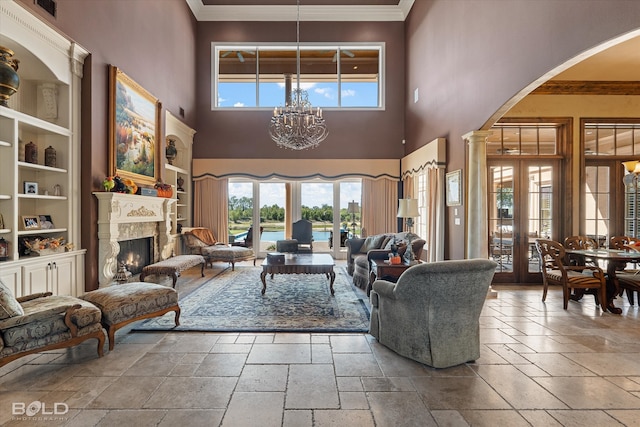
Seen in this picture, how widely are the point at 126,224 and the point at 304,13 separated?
6.71 meters

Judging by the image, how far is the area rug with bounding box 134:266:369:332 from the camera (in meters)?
3.73

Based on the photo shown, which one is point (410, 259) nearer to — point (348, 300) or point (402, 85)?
point (348, 300)

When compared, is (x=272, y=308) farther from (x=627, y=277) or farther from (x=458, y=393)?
(x=627, y=277)

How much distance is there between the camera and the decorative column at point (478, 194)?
4930 millimetres

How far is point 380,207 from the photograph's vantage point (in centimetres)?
854

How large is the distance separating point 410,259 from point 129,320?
344 centimetres

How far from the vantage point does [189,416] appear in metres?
2.15

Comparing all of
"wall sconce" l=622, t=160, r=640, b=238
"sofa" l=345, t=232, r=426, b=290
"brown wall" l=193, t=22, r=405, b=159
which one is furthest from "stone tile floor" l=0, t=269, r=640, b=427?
"brown wall" l=193, t=22, r=405, b=159

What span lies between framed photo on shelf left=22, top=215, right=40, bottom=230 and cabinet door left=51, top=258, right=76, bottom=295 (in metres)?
0.47

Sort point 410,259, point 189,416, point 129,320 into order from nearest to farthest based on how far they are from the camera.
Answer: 1. point 189,416
2. point 129,320
3. point 410,259

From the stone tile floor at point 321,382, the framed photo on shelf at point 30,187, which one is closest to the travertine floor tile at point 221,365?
the stone tile floor at point 321,382

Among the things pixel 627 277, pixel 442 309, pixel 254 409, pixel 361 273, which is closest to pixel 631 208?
pixel 627 277

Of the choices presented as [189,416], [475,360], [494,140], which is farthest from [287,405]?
[494,140]

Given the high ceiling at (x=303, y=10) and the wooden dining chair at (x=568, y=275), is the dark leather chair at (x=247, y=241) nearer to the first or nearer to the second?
the high ceiling at (x=303, y=10)
